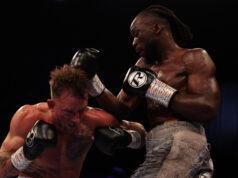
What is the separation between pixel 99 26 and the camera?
5438 mm

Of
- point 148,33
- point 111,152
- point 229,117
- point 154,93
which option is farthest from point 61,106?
point 229,117

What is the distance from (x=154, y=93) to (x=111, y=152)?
17.9 inches

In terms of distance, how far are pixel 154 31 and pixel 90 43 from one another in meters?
3.57

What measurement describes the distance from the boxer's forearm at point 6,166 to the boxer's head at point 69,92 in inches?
18.0

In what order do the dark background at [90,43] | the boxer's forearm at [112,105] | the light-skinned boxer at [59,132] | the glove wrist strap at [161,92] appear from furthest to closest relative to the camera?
the dark background at [90,43] < the boxer's forearm at [112,105] < the light-skinned boxer at [59,132] < the glove wrist strap at [161,92]

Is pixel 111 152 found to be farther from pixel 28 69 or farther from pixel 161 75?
pixel 28 69

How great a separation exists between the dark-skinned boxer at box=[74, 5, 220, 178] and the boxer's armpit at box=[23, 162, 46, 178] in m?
0.66

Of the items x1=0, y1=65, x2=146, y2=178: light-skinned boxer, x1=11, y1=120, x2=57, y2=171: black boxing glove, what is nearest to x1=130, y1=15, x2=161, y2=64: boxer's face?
x1=0, y1=65, x2=146, y2=178: light-skinned boxer

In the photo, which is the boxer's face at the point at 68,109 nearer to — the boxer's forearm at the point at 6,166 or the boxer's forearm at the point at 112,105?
the boxer's forearm at the point at 112,105

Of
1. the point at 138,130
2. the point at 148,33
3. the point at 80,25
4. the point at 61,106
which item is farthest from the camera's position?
the point at 80,25

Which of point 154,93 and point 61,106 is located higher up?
point 154,93

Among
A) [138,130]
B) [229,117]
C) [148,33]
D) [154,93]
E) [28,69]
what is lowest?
[229,117]

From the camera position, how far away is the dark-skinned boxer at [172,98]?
166 cm

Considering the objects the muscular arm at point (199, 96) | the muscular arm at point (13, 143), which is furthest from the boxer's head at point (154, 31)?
the muscular arm at point (13, 143)
